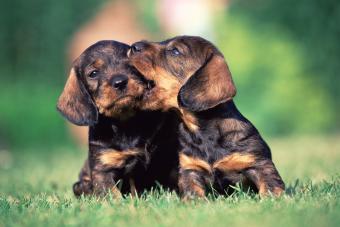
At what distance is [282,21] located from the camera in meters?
14.1

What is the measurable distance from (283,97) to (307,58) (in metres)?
0.91

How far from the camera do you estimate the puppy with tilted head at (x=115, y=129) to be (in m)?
5.41

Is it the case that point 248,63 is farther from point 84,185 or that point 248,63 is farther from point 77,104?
point 77,104

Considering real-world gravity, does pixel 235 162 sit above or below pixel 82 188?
above

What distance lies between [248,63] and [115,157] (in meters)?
8.89

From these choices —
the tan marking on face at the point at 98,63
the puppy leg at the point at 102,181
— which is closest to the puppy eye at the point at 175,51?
the tan marking on face at the point at 98,63

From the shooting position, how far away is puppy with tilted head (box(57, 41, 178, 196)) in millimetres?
5410

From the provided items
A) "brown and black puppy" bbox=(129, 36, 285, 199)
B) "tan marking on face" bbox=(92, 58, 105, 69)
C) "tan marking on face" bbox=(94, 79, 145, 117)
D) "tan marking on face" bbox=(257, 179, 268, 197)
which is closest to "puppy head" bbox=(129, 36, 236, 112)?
"brown and black puppy" bbox=(129, 36, 285, 199)

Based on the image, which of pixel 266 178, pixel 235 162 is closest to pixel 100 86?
pixel 235 162

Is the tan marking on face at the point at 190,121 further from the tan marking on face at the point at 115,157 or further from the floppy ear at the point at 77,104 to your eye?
the floppy ear at the point at 77,104

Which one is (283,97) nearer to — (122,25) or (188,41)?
(122,25)

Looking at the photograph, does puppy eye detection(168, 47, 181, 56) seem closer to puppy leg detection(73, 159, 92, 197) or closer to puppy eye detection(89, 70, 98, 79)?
puppy eye detection(89, 70, 98, 79)

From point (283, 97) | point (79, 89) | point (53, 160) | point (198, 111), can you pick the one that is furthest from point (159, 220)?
point (283, 97)

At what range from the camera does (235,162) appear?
503 centimetres
